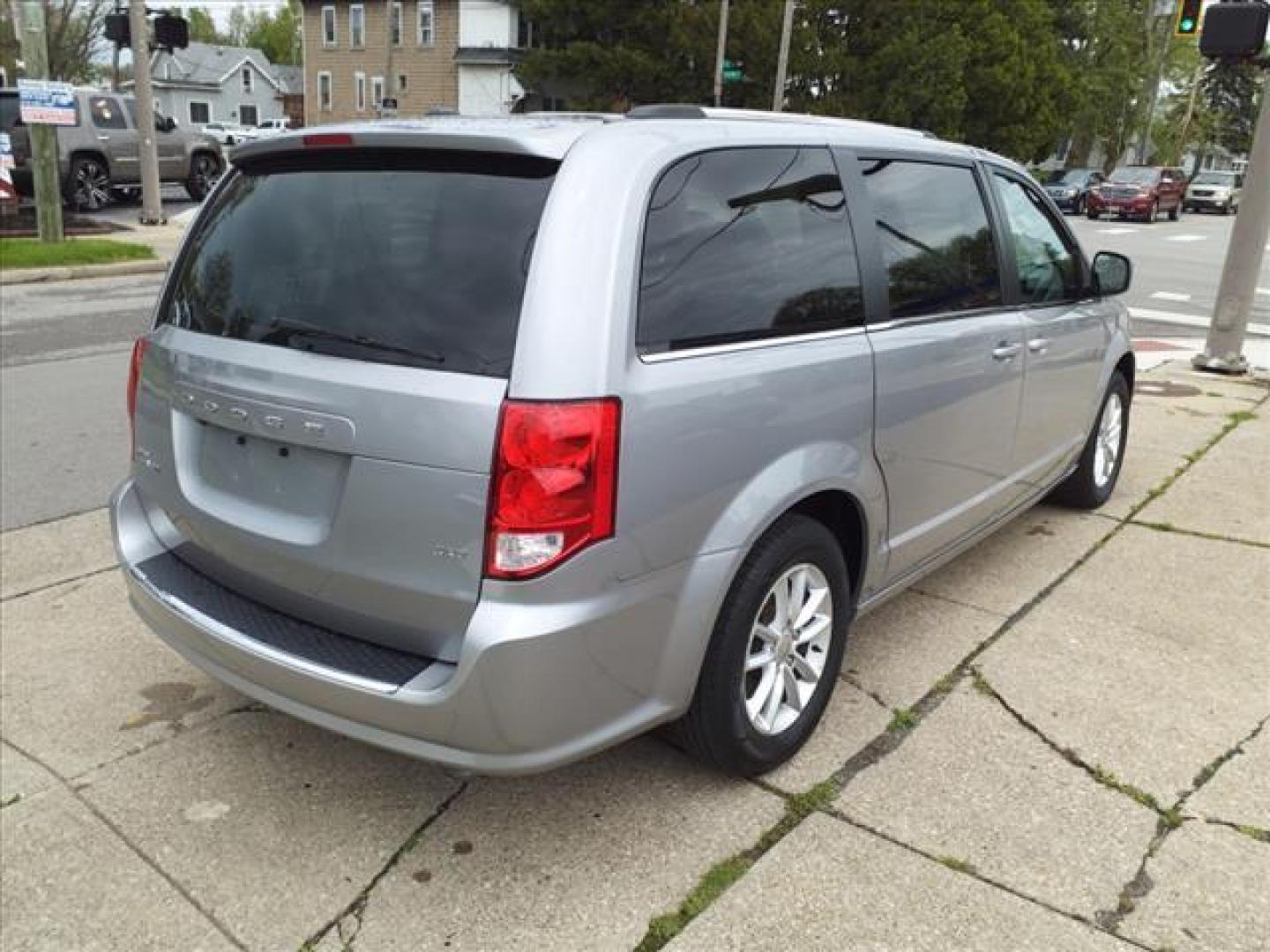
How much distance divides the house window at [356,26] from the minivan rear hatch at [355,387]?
5516cm

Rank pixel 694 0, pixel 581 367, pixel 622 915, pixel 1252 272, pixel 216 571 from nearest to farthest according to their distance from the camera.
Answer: pixel 581 367
pixel 622 915
pixel 216 571
pixel 1252 272
pixel 694 0

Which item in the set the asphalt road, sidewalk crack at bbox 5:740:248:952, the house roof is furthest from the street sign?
the house roof

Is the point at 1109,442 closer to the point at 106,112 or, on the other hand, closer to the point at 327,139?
the point at 327,139

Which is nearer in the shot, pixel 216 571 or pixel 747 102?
pixel 216 571

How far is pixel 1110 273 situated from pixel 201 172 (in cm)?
2111

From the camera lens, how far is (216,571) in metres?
2.90

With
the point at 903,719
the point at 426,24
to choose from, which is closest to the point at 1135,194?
the point at 426,24

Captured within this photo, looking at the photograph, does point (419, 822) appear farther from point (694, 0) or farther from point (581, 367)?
point (694, 0)

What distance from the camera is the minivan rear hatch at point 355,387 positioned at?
92.8 inches

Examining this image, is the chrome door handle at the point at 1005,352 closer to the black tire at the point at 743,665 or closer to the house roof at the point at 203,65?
the black tire at the point at 743,665

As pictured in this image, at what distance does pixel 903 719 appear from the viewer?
3.38 metres

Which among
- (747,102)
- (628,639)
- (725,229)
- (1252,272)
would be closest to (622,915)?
(628,639)

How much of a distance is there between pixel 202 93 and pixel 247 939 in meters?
85.3

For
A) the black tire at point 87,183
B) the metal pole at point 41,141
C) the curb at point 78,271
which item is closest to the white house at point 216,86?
the black tire at point 87,183
